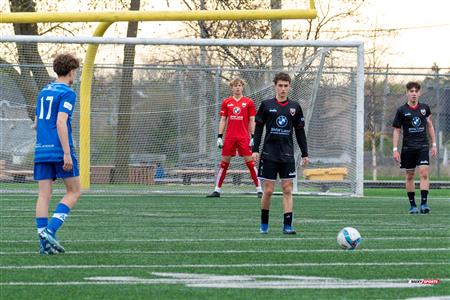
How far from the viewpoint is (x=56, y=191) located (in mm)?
21641

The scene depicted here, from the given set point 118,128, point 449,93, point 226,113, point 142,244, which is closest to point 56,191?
point 118,128

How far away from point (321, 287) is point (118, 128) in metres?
15.8

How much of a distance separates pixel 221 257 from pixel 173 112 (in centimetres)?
1404

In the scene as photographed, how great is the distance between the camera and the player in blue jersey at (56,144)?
10.1 m

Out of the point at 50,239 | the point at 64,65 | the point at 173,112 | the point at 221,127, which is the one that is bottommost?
the point at 50,239

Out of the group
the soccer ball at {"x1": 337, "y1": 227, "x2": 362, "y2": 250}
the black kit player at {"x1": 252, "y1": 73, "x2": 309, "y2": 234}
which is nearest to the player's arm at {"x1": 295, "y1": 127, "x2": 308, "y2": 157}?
the black kit player at {"x1": 252, "y1": 73, "x2": 309, "y2": 234}

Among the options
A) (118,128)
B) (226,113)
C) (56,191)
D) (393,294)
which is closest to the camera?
(393,294)

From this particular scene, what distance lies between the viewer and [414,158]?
674 inches

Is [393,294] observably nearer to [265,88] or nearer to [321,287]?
[321,287]

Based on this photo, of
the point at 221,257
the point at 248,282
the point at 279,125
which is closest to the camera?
the point at 248,282

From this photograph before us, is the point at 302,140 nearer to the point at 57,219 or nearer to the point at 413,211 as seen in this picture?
the point at 57,219

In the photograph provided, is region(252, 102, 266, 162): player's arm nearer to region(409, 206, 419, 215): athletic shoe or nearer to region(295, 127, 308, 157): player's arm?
region(295, 127, 308, 157): player's arm

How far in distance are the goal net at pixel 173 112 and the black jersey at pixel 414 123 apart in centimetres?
451

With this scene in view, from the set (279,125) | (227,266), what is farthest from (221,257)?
(279,125)
